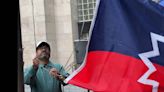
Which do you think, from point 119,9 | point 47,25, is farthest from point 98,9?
point 47,25

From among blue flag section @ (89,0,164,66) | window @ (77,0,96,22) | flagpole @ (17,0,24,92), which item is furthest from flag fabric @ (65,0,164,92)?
window @ (77,0,96,22)

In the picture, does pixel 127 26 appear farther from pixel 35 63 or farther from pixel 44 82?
pixel 44 82

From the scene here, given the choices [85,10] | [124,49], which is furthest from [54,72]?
[85,10]

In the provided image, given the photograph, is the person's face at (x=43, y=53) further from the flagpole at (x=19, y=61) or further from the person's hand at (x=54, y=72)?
the flagpole at (x=19, y=61)

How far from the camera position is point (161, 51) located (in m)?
3.97

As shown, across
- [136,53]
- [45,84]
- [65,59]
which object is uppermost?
[136,53]

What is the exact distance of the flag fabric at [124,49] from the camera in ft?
13.0

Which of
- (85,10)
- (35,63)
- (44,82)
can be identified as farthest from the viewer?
(85,10)

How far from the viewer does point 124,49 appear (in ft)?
13.1

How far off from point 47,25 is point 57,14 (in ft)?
2.09

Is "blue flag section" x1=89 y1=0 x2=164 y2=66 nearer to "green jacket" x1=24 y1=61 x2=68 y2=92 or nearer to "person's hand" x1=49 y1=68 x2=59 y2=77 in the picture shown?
"person's hand" x1=49 y1=68 x2=59 y2=77

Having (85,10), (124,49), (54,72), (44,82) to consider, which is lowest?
(44,82)
